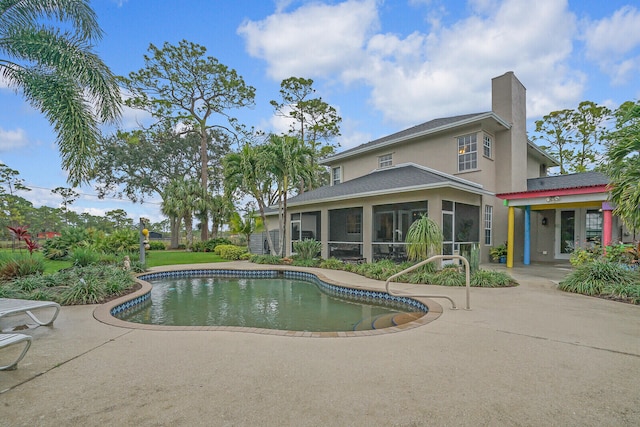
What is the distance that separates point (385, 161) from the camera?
1616 cm

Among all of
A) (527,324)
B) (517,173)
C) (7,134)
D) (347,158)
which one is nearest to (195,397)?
(527,324)

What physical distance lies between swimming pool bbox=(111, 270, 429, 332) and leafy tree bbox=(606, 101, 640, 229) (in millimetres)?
4963

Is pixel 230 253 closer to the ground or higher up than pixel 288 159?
closer to the ground

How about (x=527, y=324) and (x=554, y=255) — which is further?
(x=554, y=255)

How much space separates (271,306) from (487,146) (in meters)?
11.3

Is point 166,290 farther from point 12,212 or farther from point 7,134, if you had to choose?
point 12,212

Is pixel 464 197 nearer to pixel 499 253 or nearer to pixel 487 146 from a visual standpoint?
pixel 487 146

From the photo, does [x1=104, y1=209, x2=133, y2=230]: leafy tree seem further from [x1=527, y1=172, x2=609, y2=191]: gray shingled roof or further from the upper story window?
[x1=527, y1=172, x2=609, y2=191]: gray shingled roof

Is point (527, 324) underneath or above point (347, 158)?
underneath

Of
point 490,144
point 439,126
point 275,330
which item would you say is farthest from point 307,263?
point 490,144

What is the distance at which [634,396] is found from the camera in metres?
2.66

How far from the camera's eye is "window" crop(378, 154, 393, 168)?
627 inches

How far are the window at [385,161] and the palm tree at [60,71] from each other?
39.7 ft

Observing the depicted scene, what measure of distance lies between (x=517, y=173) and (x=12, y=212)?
40.1 metres
